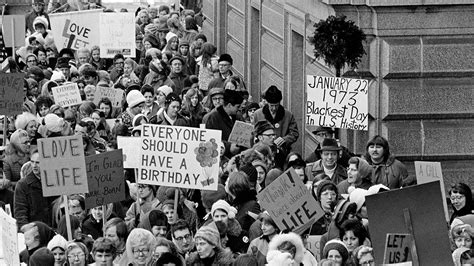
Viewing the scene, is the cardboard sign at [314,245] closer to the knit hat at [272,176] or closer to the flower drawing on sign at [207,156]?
the knit hat at [272,176]

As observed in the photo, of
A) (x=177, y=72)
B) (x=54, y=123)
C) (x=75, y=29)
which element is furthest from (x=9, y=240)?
(x=75, y=29)

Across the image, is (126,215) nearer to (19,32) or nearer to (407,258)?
(407,258)

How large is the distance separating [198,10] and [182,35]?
9936mm

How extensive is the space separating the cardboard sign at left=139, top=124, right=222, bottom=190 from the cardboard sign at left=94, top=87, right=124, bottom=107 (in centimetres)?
735

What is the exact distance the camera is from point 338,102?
63.5 feet

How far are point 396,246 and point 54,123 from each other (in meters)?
8.87

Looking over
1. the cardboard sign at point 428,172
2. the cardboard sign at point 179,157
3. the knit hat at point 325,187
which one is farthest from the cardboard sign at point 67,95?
the cardboard sign at point 428,172

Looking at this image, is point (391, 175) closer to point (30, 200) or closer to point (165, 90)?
point (30, 200)

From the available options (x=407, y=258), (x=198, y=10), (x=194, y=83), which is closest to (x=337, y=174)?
(x=407, y=258)

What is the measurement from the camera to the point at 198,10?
132 feet

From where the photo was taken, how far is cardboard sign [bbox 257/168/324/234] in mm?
15484

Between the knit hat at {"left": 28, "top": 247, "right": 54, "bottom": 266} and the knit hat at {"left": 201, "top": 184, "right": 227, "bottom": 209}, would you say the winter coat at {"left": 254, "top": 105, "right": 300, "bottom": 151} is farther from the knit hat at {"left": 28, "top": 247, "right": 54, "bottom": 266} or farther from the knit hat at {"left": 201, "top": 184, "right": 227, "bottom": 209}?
the knit hat at {"left": 28, "top": 247, "right": 54, "bottom": 266}

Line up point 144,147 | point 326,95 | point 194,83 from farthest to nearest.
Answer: point 194,83 → point 326,95 → point 144,147

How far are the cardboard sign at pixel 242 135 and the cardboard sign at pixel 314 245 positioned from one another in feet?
15.7
